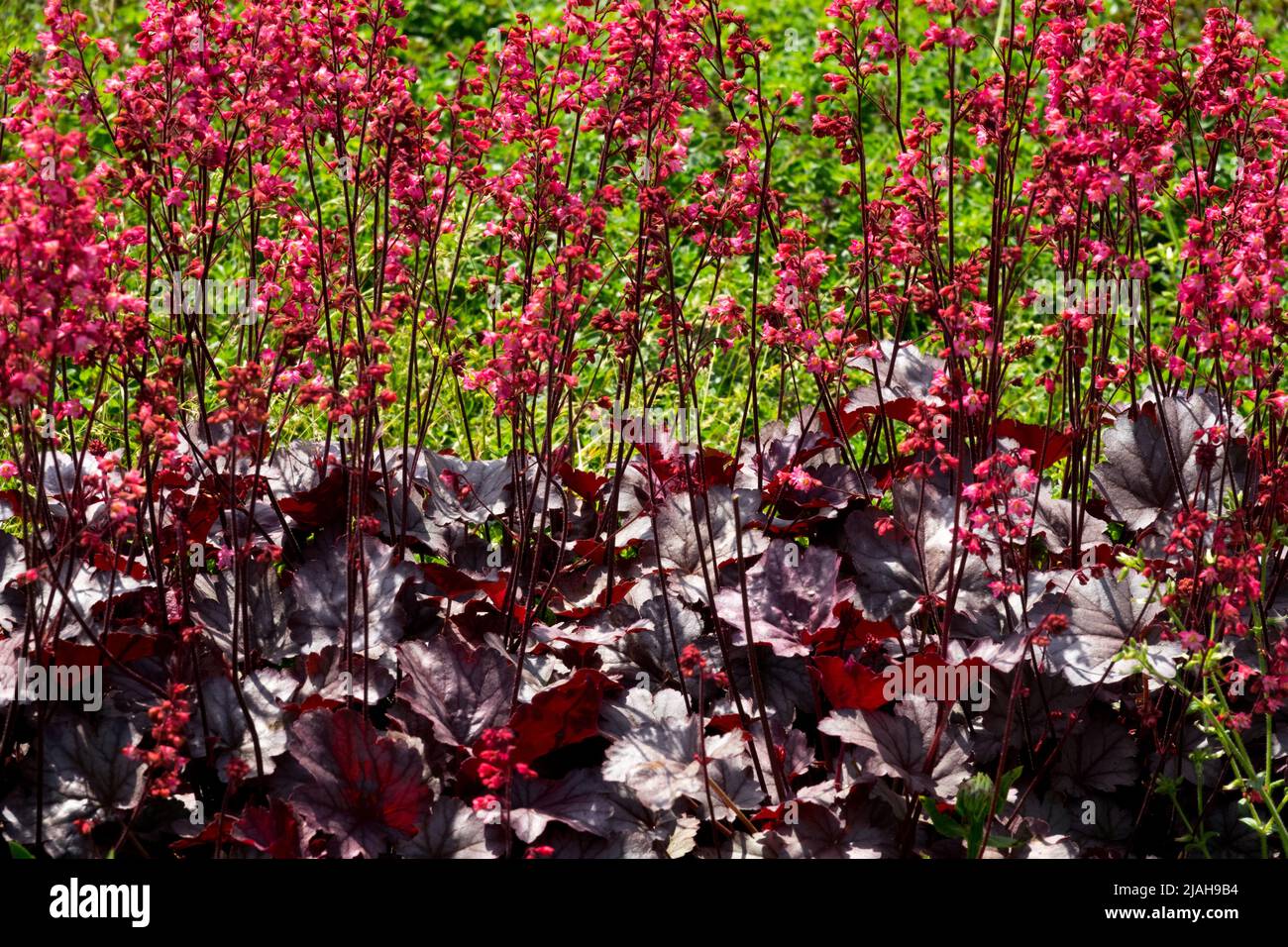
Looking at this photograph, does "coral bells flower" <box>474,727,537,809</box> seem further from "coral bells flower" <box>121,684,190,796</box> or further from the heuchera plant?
"coral bells flower" <box>121,684,190,796</box>

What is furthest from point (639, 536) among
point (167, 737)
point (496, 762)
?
point (167, 737)

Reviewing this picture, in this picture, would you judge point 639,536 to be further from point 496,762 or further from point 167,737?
point 167,737

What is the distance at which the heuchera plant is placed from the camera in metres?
2.47

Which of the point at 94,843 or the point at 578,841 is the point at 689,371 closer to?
the point at 578,841

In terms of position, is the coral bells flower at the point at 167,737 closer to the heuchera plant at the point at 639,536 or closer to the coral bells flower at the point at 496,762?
the heuchera plant at the point at 639,536

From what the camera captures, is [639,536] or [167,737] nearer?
[167,737]

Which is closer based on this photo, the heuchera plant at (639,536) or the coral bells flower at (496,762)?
the coral bells flower at (496,762)

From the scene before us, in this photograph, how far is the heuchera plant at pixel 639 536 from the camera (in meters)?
2.47

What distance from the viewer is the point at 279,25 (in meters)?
2.86

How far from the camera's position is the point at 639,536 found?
328 cm

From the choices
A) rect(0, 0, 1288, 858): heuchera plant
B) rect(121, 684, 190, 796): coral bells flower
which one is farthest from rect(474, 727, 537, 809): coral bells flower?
rect(121, 684, 190, 796): coral bells flower

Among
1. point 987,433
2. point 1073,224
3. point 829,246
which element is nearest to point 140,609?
point 987,433

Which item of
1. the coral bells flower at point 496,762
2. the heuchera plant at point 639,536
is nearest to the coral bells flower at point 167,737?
the heuchera plant at point 639,536
